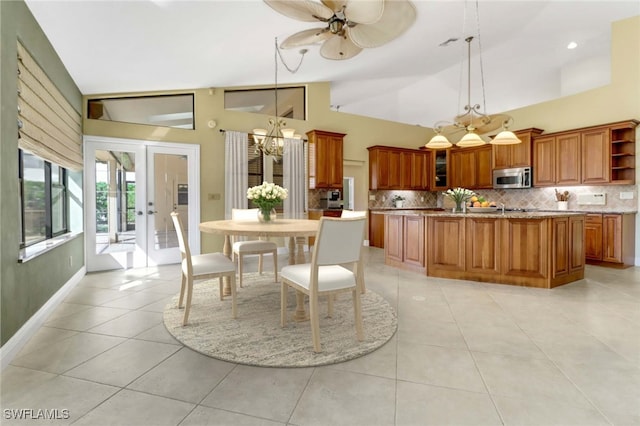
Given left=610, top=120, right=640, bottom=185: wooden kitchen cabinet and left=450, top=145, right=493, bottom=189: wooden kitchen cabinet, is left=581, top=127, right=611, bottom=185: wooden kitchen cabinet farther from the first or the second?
left=450, top=145, right=493, bottom=189: wooden kitchen cabinet

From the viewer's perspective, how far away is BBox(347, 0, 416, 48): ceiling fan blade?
239 centimetres

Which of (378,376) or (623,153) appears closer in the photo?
(378,376)

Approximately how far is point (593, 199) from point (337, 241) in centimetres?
568

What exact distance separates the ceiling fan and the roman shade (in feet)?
6.39

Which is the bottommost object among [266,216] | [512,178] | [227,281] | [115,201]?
[227,281]

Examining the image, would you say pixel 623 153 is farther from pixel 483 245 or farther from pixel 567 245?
pixel 483 245

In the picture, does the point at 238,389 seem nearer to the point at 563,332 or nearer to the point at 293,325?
the point at 293,325

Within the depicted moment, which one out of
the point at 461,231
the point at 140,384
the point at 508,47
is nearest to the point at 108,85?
the point at 140,384

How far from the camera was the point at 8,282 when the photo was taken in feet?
6.59

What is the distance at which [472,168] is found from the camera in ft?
23.3

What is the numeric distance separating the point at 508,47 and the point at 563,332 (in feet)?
16.6

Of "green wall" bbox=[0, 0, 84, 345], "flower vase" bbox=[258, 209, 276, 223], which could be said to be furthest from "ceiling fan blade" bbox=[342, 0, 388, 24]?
"green wall" bbox=[0, 0, 84, 345]

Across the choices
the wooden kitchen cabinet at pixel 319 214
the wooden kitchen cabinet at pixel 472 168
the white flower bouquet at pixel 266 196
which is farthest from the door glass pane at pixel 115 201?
the wooden kitchen cabinet at pixel 472 168

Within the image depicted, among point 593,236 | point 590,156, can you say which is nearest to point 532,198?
point 590,156
